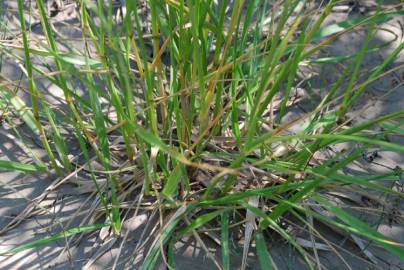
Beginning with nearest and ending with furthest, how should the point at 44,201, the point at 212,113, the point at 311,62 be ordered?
1. the point at 44,201
2. the point at 212,113
3. the point at 311,62

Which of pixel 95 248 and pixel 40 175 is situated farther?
pixel 40 175

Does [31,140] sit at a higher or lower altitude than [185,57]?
lower

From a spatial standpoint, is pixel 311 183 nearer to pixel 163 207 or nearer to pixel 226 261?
Result: pixel 226 261

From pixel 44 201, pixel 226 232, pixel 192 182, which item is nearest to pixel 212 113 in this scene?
pixel 192 182

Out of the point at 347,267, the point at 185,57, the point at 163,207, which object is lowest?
the point at 347,267

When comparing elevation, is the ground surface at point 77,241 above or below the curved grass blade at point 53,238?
below

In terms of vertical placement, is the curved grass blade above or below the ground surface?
above

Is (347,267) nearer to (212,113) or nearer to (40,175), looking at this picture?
(212,113)

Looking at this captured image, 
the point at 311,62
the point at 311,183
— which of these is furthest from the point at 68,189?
the point at 311,62

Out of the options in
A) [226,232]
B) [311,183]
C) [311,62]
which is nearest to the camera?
[311,183]
